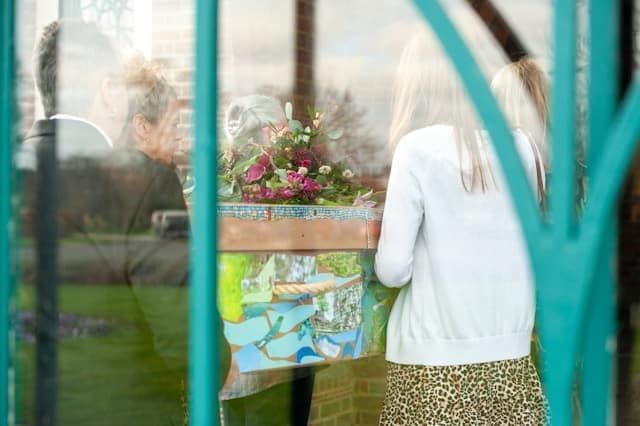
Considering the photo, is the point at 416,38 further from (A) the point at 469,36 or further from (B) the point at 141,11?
(B) the point at 141,11

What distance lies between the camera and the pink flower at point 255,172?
9.73 ft

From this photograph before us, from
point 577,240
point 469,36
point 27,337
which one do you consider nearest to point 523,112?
point 469,36

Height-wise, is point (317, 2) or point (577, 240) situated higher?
point (317, 2)

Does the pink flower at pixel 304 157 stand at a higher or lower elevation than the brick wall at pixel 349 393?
higher

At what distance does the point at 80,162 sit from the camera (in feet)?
8.72

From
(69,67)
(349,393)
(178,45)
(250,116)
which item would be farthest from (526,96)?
(69,67)

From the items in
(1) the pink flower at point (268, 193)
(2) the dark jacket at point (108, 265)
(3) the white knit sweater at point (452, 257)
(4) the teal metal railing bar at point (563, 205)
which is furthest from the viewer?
(1) the pink flower at point (268, 193)

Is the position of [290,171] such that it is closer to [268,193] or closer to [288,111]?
[268,193]

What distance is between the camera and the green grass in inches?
103

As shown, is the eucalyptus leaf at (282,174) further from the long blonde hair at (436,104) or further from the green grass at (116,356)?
the green grass at (116,356)

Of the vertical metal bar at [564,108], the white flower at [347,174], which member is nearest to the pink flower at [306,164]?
the white flower at [347,174]

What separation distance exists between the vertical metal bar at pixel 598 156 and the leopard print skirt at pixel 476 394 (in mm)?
992

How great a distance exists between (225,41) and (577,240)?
1799 mm

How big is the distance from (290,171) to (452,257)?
564 millimetres
